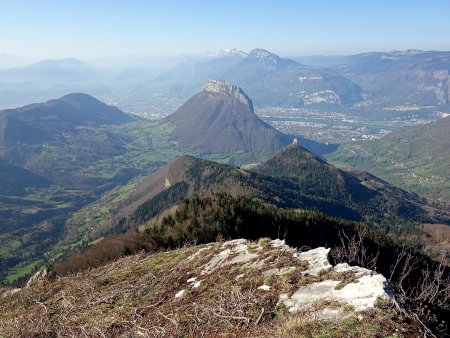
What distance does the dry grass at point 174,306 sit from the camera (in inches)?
512

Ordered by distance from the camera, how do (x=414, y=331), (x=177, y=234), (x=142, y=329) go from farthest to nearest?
(x=177, y=234) < (x=142, y=329) < (x=414, y=331)

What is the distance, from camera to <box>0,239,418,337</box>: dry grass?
13016 mm

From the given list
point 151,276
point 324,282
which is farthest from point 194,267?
point 324,282

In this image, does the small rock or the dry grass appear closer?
the dry grass

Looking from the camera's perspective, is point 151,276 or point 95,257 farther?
point 95,257

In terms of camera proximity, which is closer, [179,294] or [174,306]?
[174,306]

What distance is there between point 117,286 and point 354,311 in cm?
1402

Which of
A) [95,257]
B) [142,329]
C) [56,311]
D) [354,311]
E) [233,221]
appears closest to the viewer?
[354,311]

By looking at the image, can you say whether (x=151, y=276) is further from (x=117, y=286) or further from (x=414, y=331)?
(x=414, y=331)

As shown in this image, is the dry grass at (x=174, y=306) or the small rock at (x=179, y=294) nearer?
the dry grass at (x=174, y=306)

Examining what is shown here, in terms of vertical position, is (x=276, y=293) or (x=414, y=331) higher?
(x=414, y=331)

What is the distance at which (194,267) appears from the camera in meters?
22.5

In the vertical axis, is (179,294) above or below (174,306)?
below

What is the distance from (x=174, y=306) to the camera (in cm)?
1727
